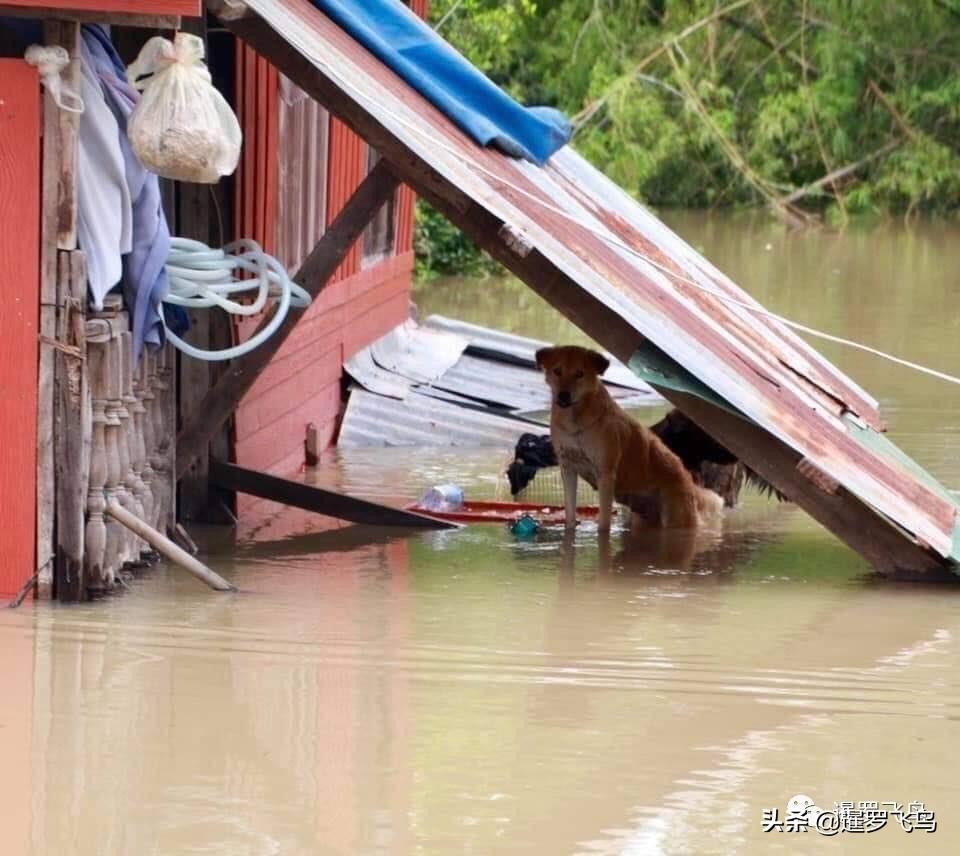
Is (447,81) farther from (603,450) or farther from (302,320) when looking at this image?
(302,320)

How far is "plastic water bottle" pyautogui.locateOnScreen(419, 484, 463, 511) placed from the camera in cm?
973

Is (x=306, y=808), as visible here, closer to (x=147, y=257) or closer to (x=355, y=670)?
(x=355, y=670)

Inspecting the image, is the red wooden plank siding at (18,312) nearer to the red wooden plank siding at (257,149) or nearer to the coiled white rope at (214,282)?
the coiled white rope at (214,282)

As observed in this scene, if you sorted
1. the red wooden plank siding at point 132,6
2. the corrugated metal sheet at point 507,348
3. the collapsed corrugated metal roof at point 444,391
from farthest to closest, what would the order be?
the corrugated metal sheet at point 507,348 < the collapsed corrugated metal roof at point 444,391 < the red wooden plank siding at point 132,6

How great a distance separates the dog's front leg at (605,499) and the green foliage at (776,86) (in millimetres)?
27094

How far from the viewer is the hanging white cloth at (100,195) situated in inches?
273

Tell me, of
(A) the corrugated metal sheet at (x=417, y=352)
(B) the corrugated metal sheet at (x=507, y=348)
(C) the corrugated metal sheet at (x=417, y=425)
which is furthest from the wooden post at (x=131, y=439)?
(B) the corrugated metal sheet at (x=507, y=348)

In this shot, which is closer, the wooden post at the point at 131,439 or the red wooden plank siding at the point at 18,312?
the red wooden plank siding at the point at 18,312

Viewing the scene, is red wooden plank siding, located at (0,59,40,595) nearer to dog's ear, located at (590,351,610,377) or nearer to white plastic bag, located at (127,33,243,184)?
white plastic bag, located at (127,33,243,184)

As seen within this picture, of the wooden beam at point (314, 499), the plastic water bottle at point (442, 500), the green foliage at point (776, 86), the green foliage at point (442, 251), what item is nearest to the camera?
the wooden beam at point (314, 499)

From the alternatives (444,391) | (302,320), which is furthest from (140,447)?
(444,391)

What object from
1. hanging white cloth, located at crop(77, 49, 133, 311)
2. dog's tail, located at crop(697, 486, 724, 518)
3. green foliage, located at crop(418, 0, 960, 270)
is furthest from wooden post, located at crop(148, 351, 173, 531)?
green foliage, located at crop(418, 0, 960, 270)

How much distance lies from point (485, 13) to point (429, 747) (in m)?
28.1

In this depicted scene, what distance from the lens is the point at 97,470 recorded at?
7.04 m
